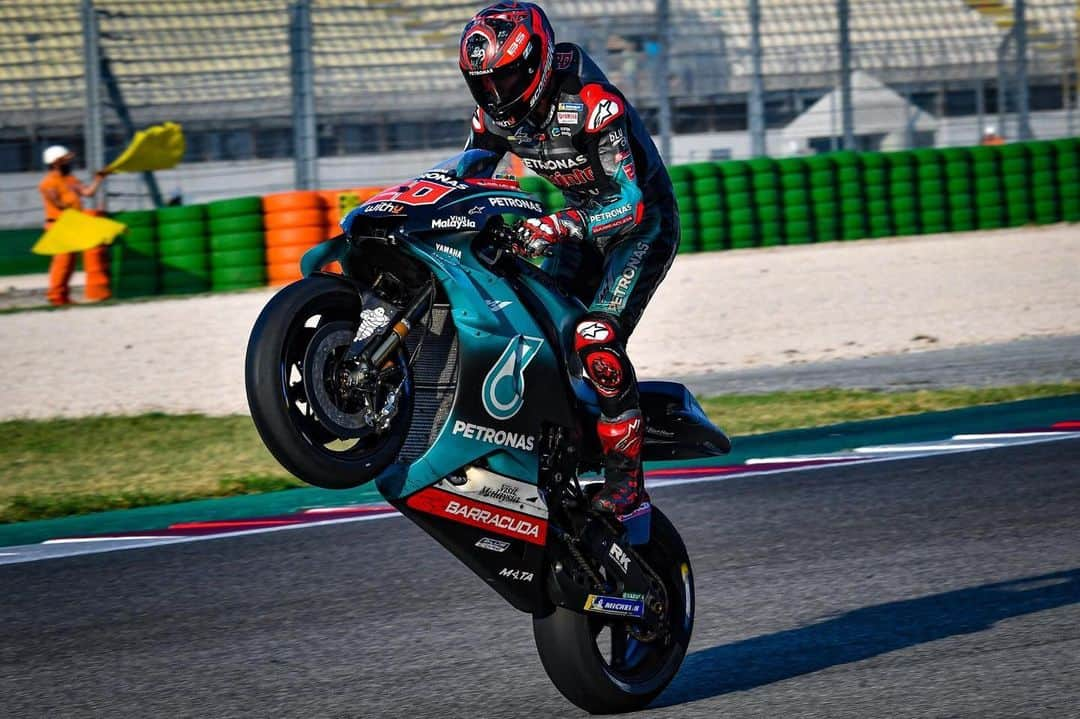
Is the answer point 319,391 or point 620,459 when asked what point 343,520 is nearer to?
point 620,459

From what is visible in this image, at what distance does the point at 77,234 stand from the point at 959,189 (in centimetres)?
1089

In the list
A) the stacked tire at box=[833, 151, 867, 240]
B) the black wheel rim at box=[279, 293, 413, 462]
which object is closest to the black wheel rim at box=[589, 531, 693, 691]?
the black wheel rim at box=[279, 293, 413, 462]

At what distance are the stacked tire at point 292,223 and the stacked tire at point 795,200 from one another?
5799mm

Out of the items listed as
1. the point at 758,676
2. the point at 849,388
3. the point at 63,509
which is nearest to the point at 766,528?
the point at 758,676

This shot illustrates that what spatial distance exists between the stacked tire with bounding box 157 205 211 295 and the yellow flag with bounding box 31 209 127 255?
22.6 inches

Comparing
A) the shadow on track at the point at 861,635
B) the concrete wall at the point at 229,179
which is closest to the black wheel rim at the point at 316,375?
the shadow on track at the point at 861,635

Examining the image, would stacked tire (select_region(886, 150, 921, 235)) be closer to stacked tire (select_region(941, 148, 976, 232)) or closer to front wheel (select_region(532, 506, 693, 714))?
stacked tire (select_region(941, 148, 976, 232))

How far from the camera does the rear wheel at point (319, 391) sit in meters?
3.40

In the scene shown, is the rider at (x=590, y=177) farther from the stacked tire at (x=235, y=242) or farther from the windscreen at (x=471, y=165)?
the stacked tire at (x=235, y=242)

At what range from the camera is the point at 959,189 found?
18.8 meters

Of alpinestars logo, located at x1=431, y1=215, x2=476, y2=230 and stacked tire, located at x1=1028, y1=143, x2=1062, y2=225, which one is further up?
alpinestars logo, located at x1=431, y1=215, x2=476, y2=230

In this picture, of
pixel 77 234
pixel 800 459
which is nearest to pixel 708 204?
pixel 77 234

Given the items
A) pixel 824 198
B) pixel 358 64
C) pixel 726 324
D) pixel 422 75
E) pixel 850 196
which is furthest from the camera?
pixel 850 196

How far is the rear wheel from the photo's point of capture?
3398mm
